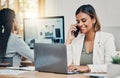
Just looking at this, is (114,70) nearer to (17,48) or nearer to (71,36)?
(71,36)

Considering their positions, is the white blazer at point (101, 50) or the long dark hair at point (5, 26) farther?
the long dark hair at point (5, 26)

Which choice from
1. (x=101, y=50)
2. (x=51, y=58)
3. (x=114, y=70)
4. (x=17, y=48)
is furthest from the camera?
(x=17, y=48)

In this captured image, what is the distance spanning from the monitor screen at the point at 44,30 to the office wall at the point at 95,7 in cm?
53

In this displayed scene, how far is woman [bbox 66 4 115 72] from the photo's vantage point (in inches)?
85.3

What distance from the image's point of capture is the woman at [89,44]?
85.3 inches

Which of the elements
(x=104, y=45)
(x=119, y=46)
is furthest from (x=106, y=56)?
(x=119, y=46)

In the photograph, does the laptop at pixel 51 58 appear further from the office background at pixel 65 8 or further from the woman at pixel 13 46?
the office background at pixel 65 8

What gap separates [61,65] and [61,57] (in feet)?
0.19

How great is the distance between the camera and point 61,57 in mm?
1779

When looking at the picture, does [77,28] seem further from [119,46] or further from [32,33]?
[32,33]

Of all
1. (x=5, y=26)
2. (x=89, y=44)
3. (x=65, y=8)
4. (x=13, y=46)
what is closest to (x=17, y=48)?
(x=13, y=46)

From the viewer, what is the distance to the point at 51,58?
1839 mm

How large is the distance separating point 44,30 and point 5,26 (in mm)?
840

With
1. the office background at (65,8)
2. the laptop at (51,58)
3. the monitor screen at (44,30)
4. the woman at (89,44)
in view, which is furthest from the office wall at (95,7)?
the laptop at (51,58)
